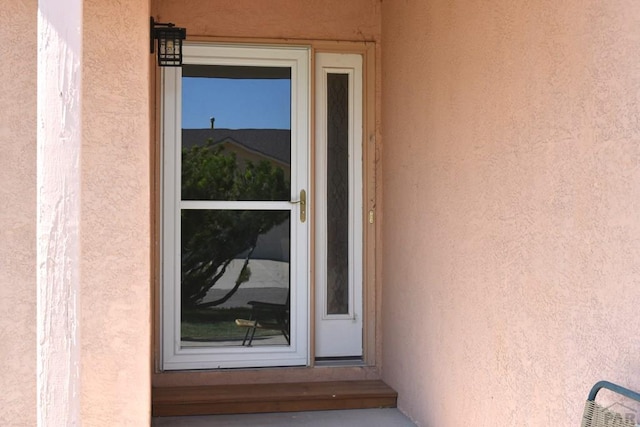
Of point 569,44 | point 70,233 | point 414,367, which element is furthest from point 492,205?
point 70,233

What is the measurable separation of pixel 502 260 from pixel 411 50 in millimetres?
1671

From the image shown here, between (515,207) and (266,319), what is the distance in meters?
2.34

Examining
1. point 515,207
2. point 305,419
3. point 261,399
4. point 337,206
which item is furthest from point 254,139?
point 515,207

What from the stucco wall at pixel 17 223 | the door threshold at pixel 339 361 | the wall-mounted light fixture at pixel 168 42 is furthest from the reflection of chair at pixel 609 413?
the wall-mounted light fixture at pixel 168 42

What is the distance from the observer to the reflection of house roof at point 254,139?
14.6 ft

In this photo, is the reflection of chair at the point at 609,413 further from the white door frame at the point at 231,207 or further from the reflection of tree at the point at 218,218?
the reflection of tree at the point at 218,218

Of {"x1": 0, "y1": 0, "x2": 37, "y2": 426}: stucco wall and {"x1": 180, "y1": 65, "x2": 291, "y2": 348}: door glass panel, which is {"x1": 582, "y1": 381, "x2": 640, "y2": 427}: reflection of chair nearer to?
{"x1": 0, "y1": 0, "x2": 37, "y2": 426}: stucco wall

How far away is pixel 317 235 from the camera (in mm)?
4574

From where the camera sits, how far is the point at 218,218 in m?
4.48

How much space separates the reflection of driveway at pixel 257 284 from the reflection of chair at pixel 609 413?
283 cm

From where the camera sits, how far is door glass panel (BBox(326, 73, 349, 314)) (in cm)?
461

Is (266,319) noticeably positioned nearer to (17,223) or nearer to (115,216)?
(115,216)

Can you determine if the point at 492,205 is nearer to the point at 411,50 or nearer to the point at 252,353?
the point at 411,50

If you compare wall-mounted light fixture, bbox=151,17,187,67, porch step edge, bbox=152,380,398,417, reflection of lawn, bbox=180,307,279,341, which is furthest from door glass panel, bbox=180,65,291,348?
wall-mounted light fixture, bbox=151,17,187,67
